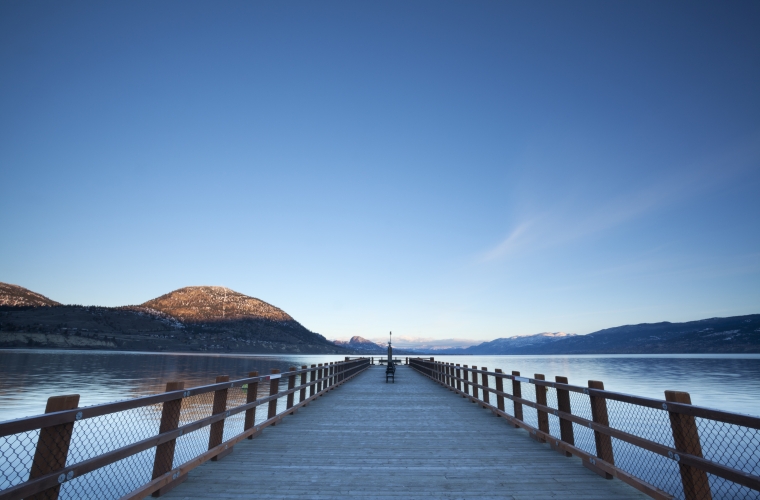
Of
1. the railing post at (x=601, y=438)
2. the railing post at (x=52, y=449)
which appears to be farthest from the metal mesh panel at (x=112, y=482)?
the railing post at (x=601, y=438)

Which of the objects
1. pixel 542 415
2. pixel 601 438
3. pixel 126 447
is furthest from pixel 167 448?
pixel 542 415

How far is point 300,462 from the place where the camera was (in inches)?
252

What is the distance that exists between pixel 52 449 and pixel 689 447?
19.5 ft

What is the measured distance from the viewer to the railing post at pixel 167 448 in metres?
4.96

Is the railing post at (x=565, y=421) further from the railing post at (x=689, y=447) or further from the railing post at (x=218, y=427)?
the railing post at (x=218, y=427)

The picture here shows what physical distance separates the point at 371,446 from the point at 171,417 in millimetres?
3658

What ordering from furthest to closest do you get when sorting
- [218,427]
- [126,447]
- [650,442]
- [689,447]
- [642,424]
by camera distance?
[642,424], [218,427], [650,442], [689,447], [126,447]

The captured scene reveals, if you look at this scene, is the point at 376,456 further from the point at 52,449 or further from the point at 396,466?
the point at 52,449

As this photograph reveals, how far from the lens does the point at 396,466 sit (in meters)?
6.28

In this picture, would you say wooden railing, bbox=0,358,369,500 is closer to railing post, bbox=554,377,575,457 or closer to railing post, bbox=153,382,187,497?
railing post, bbox=153,382,187,497

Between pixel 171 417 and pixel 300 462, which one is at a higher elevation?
pixel 171 417

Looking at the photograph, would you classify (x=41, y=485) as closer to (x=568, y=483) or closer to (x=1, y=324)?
(x=568, y=483)

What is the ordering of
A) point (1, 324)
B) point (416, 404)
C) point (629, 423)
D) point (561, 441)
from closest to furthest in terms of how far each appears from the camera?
point (561, 441) < point (416, 404) < point (629, 423) < point (1, 324)

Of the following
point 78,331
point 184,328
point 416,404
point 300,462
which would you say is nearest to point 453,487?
point 300,462
